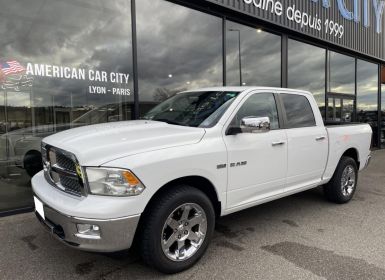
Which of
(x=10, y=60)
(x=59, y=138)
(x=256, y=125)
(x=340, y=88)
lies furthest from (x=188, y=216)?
(x=340, y=88)

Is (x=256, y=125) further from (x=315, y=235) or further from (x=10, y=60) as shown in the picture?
(x=10, y=60)

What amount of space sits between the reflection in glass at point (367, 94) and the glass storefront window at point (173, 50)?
824 cm

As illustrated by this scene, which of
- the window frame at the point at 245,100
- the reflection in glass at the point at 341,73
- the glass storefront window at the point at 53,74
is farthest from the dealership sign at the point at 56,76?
the reflection in glass at the point at 341,73

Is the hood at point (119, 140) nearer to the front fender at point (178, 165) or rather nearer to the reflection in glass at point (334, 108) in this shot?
the front fender at point (178, 165)

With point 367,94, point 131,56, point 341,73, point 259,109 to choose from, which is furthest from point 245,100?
point 367,94

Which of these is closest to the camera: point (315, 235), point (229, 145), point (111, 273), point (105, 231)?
point (105, 231)

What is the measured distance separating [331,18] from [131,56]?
7.57 meters

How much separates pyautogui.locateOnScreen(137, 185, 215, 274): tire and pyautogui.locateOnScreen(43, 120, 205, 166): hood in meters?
0.47

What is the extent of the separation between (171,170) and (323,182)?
118 inches

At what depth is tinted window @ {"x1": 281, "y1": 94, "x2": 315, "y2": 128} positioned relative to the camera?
14.2 feet

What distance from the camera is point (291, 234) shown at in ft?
13.2

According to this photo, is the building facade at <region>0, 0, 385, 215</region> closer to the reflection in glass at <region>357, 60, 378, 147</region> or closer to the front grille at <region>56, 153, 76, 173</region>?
the reflection in glass at <region>357, 60, 378, 147</region>

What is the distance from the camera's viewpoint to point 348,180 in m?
5.44

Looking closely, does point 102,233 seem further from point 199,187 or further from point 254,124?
point 254,124
